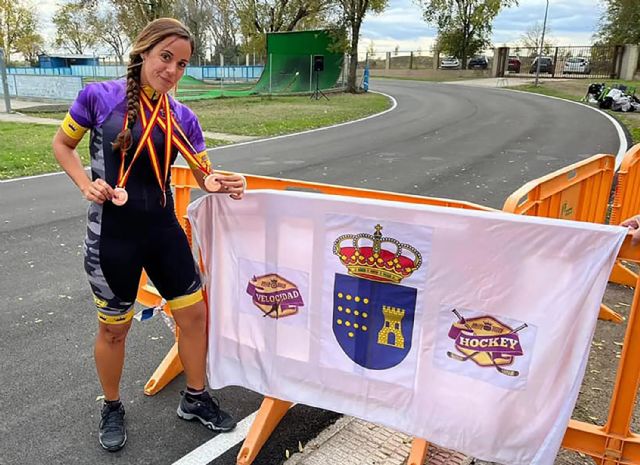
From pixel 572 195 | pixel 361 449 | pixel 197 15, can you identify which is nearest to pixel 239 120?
pixel 572 195

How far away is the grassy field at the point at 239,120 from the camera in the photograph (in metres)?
11.8

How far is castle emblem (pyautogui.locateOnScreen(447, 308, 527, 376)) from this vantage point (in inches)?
92.0

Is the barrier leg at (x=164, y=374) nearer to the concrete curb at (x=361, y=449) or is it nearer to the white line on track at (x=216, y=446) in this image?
the white line on track at (x=216, y=446)

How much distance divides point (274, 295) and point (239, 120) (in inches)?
678

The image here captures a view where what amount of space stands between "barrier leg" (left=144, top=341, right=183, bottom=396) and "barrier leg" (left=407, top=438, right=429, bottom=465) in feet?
5.08

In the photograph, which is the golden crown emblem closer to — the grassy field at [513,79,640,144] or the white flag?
the white flag

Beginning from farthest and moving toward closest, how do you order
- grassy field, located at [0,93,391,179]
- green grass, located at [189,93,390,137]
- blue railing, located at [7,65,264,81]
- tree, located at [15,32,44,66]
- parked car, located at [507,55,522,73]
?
1. tree, located at [15,32,44,66]
2. parked car, located at [507,55,522,73]
3. blue railing, located at [7,65,264,81]
4. green grass, located at [189,93,390,137]
5. grassy field, located at [0,93,391,179]

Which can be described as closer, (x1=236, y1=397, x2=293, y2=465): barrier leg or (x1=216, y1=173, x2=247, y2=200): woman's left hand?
(x1=216, y1=173, x2=247, y2=200): woman's left hand

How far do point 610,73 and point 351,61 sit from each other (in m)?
23.2

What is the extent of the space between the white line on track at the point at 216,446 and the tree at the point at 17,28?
66.5m

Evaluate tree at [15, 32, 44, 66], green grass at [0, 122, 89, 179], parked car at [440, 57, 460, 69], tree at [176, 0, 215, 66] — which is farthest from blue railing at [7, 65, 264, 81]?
tree at [15, 32, 44, 66]

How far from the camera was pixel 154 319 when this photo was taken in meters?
4.53

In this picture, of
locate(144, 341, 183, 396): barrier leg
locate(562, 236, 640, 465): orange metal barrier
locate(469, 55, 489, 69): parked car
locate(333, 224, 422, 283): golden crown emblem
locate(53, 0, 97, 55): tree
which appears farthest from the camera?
locate(53, 0, 97, 55): tree

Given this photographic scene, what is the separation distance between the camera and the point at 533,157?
1280 centimetres
